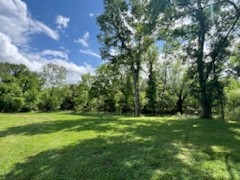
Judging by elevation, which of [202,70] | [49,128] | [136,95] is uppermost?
[202,70]

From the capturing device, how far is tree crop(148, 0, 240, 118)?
16922 millimetres

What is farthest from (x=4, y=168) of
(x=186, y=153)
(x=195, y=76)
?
(x=195, y=76)

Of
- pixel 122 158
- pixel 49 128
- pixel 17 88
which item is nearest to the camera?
pixel 122 158

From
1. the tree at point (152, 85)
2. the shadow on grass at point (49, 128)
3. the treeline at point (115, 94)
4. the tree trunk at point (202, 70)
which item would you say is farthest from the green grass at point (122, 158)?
the tree at point (152, 85)

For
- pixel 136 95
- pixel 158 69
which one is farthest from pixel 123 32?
pixel 158 69

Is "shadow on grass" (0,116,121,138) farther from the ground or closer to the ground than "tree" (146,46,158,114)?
closer to the ground

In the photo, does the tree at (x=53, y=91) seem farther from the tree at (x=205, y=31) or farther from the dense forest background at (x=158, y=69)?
the tree at (x=205, y=31)

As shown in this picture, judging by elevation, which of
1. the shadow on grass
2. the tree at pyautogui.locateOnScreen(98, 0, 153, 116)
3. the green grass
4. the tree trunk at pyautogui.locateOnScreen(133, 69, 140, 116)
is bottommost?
the green grass

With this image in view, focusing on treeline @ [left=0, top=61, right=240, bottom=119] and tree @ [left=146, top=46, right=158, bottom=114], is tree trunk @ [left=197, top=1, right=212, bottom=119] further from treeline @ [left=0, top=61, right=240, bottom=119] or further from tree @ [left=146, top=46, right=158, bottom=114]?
tree @ [left=146, top=46, right=158, bottom=114]

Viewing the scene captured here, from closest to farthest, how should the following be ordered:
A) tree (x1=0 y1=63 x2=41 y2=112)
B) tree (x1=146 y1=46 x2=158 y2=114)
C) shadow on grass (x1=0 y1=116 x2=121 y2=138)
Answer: shadow on grass (x1=0 y1=116 x2=121 y2=138)
tree (x1=146 y1=46 x2=158 y2=114)
tree (x1=0 y1=63 x2=41 y2=112)

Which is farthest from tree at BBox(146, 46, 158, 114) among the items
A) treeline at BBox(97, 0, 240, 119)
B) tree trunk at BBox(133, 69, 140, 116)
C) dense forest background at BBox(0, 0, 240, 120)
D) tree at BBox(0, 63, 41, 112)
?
tree at BBox(0, 63, 41, 112)

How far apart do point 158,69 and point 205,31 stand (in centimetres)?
2115

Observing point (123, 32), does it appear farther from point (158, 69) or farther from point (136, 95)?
point (158, 69)

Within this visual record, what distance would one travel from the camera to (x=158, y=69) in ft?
129
